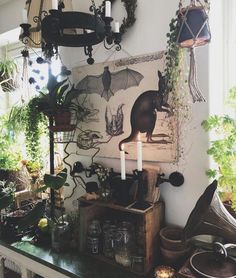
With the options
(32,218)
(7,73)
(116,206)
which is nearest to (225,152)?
(116,206)

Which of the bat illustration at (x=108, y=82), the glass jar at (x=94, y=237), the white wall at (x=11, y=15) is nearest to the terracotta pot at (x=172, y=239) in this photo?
the glass jar at (x=94, y=237)

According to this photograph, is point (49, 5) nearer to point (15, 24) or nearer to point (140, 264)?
point (15, 24)

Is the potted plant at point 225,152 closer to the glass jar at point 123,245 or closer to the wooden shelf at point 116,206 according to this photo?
the wooden shelf at point 116,206

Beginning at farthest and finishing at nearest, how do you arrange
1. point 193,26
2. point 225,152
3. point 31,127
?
point 31,127 → point 225,152 → point 193,26

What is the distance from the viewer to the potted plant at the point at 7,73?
2.44 m

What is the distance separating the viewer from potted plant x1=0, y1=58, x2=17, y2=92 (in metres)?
2.44

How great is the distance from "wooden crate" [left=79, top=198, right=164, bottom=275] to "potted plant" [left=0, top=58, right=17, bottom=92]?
1448 mm

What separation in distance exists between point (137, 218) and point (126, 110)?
2.16ft

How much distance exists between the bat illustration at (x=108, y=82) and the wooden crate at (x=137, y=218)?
0.70 metres

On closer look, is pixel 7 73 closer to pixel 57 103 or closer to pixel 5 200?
pixel 57 103

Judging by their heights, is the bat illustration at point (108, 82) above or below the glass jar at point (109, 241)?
above

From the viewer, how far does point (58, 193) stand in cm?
216

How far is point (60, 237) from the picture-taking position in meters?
1.64

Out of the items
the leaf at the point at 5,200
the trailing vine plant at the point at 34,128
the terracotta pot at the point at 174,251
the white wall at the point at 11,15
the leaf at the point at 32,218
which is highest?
the white wall at the point at 11,15
